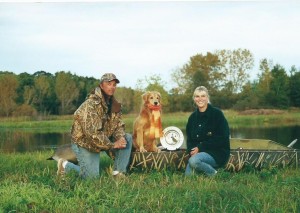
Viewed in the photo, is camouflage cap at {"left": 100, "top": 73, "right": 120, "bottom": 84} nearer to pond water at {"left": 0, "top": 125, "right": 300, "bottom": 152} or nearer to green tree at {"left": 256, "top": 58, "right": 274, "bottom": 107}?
pond water at {"left": 0, "top": 125, "right": 300, "bottom": 152}

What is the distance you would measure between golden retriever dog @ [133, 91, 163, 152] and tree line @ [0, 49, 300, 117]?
9.51 ft

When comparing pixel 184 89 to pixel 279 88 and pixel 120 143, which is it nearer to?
pixel 279 88

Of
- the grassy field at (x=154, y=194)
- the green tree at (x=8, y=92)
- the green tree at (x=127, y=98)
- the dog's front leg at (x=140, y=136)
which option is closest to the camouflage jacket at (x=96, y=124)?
the grassy field at (x=154, y=194)

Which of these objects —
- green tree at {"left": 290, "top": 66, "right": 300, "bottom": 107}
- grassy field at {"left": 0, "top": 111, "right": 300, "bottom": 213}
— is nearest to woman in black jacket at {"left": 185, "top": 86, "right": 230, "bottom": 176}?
grassy field at {"left": 0, "top": 111, "right": 300, "bottom": 213}

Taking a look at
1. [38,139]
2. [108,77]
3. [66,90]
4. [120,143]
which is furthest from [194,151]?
[38,139]

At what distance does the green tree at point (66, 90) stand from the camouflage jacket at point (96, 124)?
18.6ft

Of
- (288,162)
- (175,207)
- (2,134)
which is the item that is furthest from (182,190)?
(2,134)

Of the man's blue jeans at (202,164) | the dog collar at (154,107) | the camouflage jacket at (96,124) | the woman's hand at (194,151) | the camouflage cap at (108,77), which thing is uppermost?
the camouflage cap at (108,77)

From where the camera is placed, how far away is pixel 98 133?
5.80 metres

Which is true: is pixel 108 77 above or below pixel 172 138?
above

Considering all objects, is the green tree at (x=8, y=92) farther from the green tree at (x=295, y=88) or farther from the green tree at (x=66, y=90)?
the green tree at (x=295, y=88)

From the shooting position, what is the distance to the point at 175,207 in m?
4.14

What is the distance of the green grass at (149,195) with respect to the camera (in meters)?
4.22

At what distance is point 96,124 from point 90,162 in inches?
19.0
